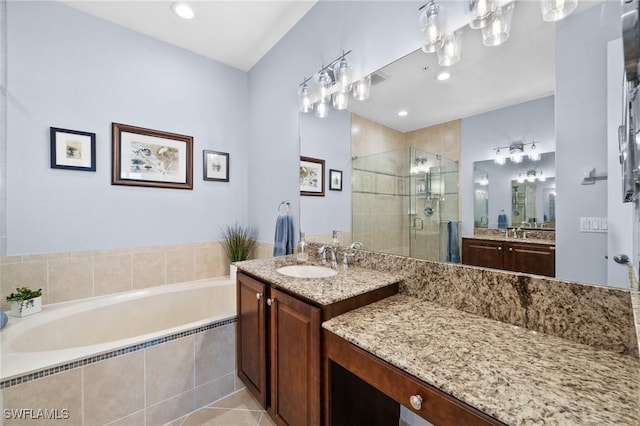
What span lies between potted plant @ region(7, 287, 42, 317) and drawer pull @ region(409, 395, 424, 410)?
242cm

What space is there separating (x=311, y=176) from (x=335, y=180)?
26 centimetres

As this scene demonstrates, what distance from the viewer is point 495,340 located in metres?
0.86

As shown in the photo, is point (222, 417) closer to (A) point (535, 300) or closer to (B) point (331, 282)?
(B) point (331, 282)

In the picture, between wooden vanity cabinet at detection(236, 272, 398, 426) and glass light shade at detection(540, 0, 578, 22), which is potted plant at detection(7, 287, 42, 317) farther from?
glass light shade at detection(540, 0, 578, 22)

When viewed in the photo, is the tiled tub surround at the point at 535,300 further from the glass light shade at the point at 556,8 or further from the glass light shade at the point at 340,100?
the glass light shade at the point at 340,100

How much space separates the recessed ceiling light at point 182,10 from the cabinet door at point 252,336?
2041 millimetres

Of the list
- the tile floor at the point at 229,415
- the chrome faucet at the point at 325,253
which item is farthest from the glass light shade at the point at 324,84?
the tile floor at the point at 229,415

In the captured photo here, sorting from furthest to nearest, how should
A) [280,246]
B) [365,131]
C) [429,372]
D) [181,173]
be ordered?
[181,173] → [280,246] → [365,131] → [429,372]

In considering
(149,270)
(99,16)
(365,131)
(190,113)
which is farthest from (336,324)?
(99,16)

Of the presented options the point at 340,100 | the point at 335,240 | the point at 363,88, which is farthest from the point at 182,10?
the point at 335,240

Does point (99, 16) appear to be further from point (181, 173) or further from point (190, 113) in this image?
point (181, 173)

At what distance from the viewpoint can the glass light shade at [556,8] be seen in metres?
0.89

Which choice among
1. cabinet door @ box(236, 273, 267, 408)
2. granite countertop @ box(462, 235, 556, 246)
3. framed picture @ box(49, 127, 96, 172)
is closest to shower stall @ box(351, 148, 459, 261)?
granite countertop @ box(462, 235, 556, 246)

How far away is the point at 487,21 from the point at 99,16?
9.06ft
